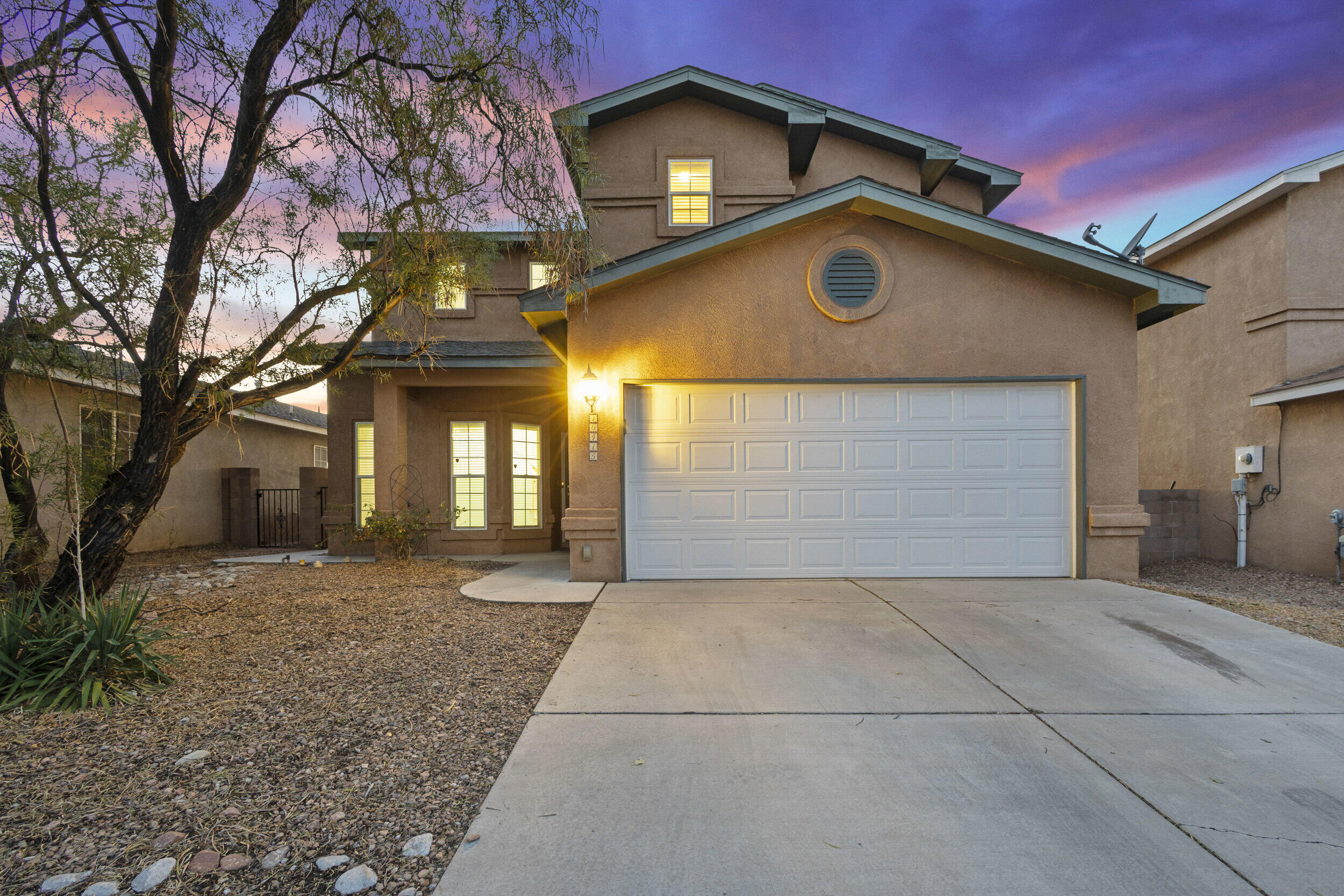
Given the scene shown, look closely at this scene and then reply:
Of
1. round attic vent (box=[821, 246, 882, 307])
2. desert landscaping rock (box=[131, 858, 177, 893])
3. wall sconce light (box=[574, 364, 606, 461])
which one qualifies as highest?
round attic vent (box=[821, 246, 882, 307])

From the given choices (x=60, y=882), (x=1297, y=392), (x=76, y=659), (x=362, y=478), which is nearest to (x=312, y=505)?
(x=362, y=478)

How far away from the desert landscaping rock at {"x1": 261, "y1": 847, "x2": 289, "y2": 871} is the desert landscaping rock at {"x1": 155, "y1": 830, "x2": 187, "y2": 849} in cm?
40

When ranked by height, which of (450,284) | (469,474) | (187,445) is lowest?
(469,474)

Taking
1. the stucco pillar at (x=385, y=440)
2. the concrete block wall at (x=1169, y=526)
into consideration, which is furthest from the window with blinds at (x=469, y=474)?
A: the concrete block wall at (x=1169, y=526)

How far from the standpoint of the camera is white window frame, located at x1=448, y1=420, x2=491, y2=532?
10.4 metres

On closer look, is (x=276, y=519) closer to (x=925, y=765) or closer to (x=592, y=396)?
(x=592, y=396)

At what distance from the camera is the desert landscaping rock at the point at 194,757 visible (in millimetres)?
2965

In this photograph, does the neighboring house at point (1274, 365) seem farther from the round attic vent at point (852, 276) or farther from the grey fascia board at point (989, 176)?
the round attic vent at point (852, 276)

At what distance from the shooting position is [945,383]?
725 cm

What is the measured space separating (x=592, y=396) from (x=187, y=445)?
23.1ft

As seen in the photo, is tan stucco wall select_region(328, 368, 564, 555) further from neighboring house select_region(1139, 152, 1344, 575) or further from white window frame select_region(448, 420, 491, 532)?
neighboring house select_region(1139, 152, 1344, 575)

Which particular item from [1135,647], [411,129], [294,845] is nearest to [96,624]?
[294,845]

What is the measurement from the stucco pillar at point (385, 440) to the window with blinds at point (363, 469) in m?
0.96

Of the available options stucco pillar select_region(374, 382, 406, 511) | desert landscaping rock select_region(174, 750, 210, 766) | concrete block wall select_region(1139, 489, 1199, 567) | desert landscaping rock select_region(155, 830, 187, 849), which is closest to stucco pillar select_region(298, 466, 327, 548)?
stucco pillar select_region(374, 382, 406, 511)
